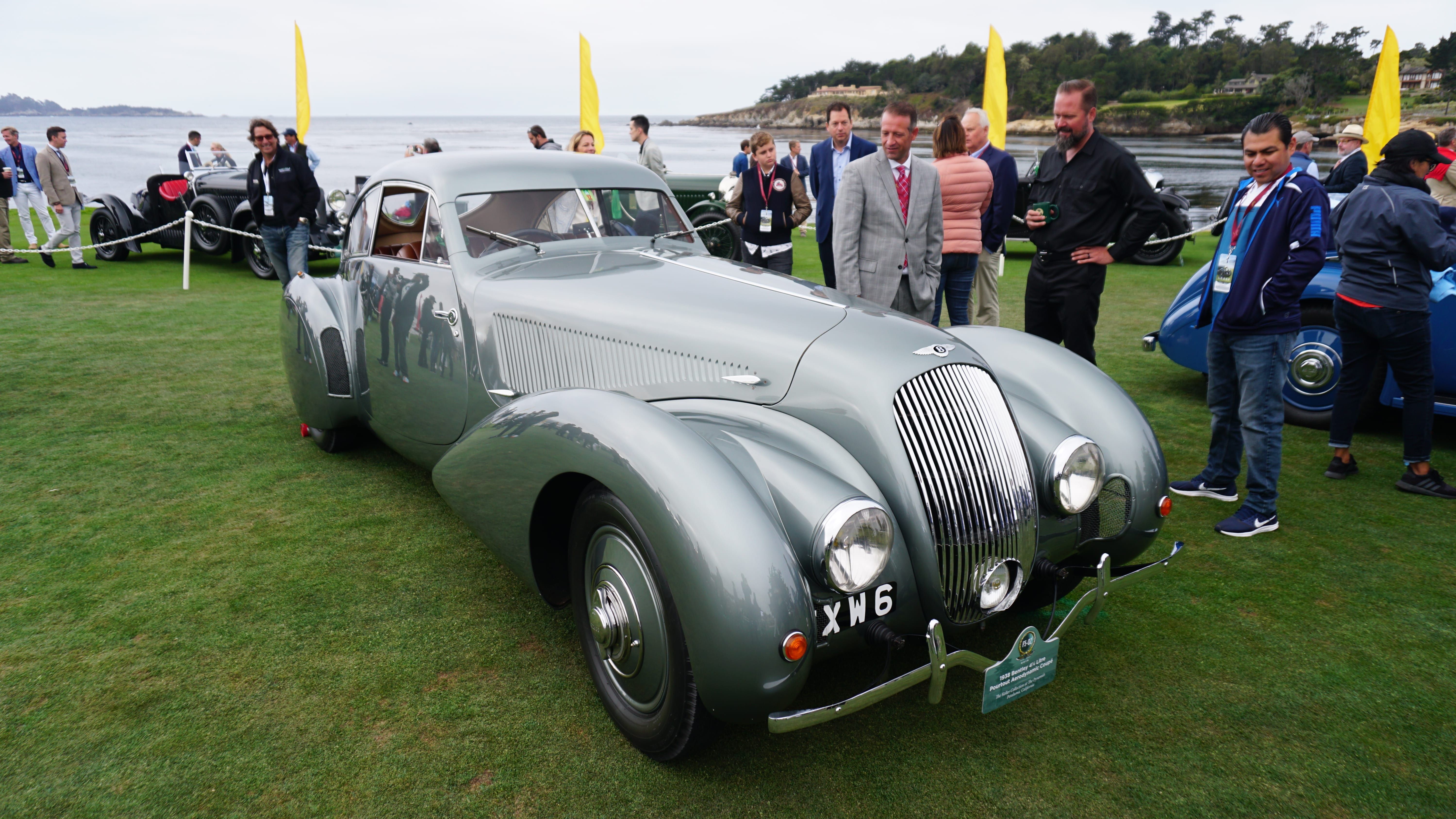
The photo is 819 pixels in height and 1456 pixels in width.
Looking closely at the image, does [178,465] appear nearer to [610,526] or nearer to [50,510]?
[50,510]

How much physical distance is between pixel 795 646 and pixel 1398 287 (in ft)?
13.2

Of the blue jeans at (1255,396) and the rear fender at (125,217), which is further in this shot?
the rear fender at (125,217)

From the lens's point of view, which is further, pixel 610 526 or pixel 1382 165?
pixel 1382 165

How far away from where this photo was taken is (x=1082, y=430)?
2828 mm

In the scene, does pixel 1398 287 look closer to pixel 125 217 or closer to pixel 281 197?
pixel 281 197

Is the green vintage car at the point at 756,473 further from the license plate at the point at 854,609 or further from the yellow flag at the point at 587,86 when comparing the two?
the yellow flag at the point at 587,86

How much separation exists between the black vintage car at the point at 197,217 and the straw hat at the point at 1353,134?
1228 cm

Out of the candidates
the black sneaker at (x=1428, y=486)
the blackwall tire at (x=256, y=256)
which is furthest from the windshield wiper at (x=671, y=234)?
the blackwall tire at (x=256, y=256)

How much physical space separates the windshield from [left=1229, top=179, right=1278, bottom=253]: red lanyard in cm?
260

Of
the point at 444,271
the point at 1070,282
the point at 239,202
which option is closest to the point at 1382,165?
the point at 1070,282

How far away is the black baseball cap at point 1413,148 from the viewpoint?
3.93 meters

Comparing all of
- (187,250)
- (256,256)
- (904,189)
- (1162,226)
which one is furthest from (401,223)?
(1162,226)

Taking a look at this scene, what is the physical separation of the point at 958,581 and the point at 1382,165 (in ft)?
12.3

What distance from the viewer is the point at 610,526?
2400mm
